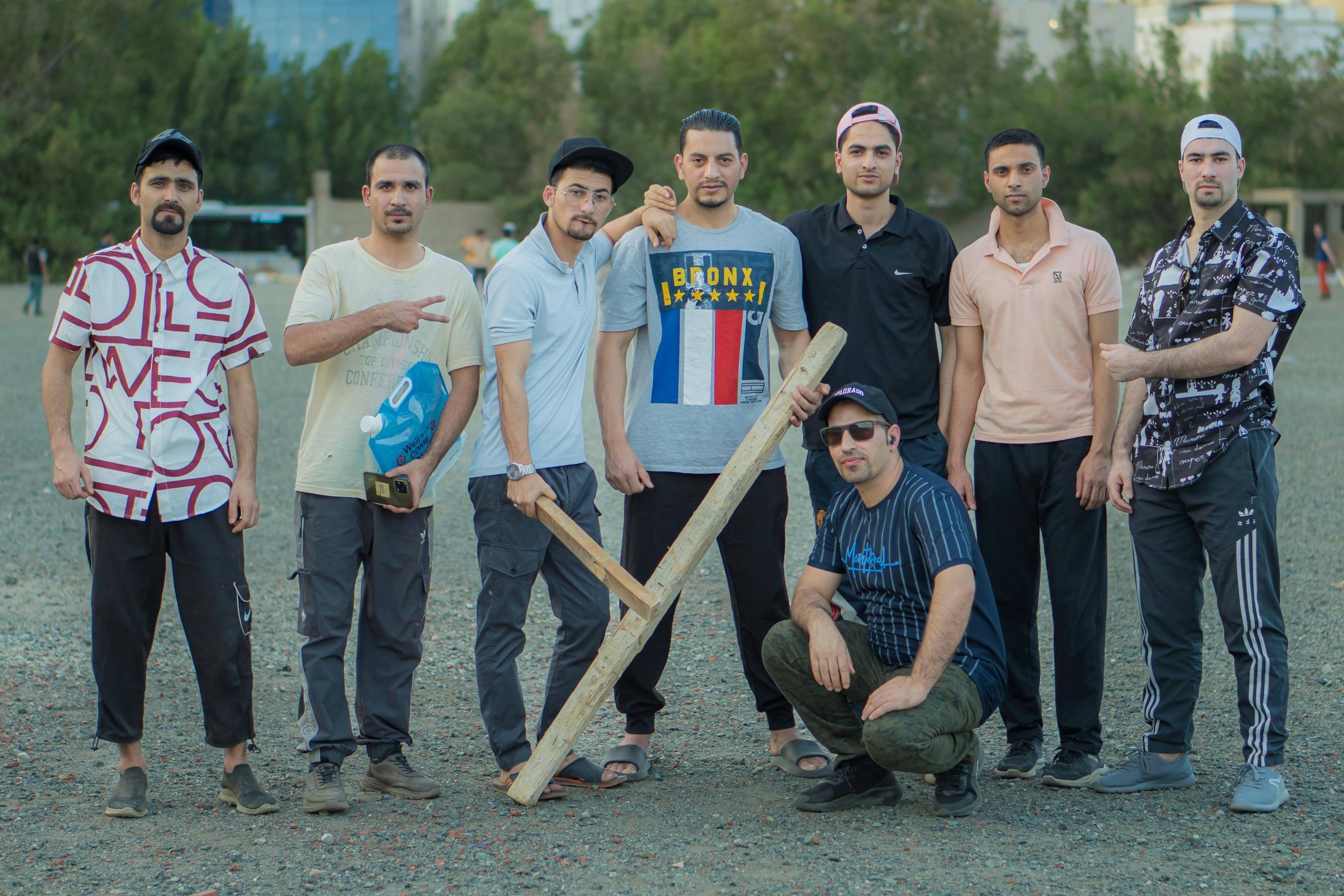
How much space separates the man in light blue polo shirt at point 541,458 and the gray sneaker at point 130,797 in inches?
47.3

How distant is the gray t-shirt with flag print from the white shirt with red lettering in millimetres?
1415

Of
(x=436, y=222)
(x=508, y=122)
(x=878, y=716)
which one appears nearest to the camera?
(x=878, y=716)

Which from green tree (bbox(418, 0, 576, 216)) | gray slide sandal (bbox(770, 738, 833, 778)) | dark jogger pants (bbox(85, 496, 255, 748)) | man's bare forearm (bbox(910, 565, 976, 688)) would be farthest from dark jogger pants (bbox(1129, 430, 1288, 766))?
green tree (bbox(418, 0, 576, 216))

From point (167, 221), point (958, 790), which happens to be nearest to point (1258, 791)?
point (958, 790)

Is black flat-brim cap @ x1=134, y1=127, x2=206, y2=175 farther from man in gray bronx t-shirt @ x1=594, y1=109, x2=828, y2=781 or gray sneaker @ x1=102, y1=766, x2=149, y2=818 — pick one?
gray sneaker @ x1=102, y1=766, x2=149, y2=818

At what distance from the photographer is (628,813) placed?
472 cm

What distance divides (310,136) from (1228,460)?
2822 inches

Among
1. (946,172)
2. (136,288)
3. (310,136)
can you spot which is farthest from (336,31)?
(136,288)

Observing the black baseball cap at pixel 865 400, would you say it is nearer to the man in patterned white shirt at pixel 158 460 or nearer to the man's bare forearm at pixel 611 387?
the man's bare forearm at pixel 611 387

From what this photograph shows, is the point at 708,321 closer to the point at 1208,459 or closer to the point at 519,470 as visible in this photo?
the point at 519,470

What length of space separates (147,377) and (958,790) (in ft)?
10.3

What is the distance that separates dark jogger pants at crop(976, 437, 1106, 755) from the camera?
5.12m

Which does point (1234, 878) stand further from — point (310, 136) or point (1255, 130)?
point (310, 136)

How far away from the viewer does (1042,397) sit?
510 centimetres
